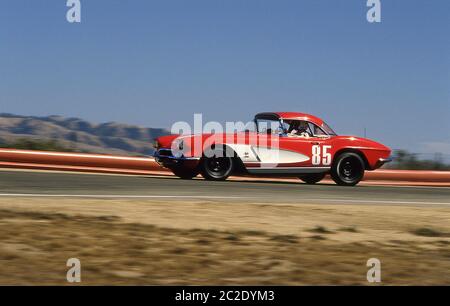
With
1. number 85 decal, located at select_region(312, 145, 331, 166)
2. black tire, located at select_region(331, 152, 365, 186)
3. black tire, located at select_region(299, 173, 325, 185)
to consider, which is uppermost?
number 85 decal, located at select_region(312, 145, 331, 166)

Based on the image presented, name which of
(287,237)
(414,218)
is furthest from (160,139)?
(287,237)

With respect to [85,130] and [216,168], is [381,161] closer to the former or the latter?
[216,168]

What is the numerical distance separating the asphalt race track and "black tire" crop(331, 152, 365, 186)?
1.17m

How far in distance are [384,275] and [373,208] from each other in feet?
16.0

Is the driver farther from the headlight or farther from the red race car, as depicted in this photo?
the headlight

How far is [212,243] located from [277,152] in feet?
26.9

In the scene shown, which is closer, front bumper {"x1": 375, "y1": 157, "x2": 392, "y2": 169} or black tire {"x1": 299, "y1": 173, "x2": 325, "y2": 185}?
front bumper {"x1": 375, "y1": 157, "x2": 392, "y2": 169}

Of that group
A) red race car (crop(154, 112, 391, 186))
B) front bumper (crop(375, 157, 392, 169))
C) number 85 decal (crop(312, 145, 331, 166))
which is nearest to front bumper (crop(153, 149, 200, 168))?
red race car (crop(154, 112, 391, 186))

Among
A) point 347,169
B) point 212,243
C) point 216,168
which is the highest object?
point 216,168

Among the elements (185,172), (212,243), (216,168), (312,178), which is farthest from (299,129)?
(212,243)

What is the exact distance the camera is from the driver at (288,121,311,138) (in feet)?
52.5

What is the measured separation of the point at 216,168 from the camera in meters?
15.4

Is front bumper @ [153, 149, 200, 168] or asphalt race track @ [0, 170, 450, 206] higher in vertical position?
front bumper @ [153, 149, 200, 168]

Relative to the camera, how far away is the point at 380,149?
1684cm
